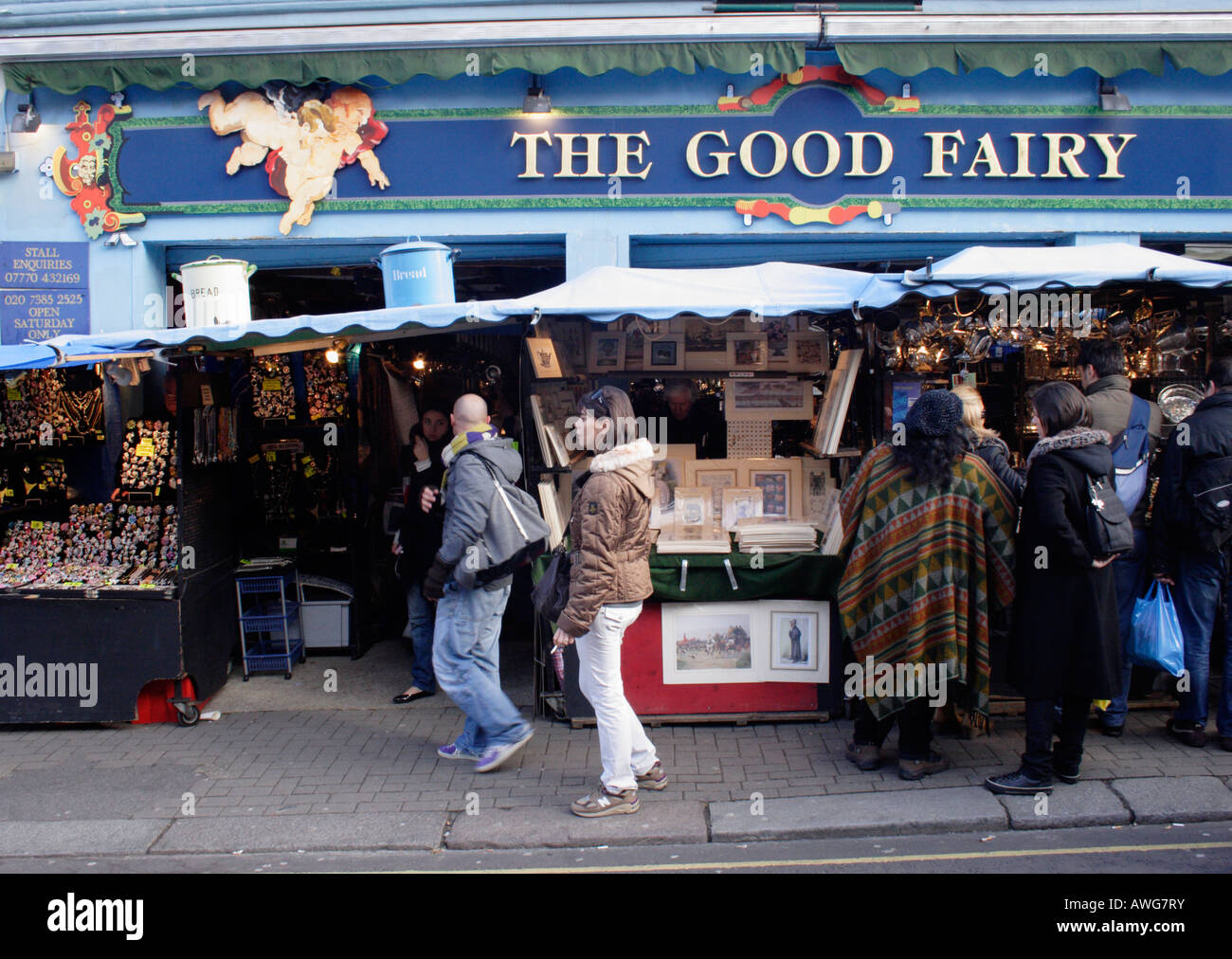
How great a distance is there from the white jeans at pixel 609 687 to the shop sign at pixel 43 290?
5247 millimetres

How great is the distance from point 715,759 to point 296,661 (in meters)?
3.71

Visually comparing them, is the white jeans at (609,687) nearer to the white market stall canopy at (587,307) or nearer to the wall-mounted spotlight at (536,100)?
the white market stall canopy at (587,307)

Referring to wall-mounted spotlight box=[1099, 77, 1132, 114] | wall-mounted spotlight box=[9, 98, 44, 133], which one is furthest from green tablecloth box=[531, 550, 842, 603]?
wall-mounted spotlight box=[9, 98, 44, 133]

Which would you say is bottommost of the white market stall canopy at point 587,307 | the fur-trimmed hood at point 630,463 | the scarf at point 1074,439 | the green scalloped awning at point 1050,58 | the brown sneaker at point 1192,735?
the brown sneaker at point 1192,735

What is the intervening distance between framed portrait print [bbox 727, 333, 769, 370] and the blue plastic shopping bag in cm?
265

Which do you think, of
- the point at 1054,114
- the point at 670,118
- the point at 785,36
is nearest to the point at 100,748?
the point at 670,118

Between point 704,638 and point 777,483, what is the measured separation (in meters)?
1.23

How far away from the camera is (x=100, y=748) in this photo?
5570mm

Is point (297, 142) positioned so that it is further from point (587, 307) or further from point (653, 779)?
point (653, 779)

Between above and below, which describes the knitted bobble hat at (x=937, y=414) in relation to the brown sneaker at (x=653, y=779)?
above

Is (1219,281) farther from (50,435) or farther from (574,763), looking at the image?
(50,435)

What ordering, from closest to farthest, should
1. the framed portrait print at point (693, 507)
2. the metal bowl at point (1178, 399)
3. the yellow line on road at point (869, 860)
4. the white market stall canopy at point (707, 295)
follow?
the yellow line on road at point (869, 860) → the white market stall canopy at point (707, 295) → the framed portrait print at point (693, 507) → the metal bowl at point (1178, 399)

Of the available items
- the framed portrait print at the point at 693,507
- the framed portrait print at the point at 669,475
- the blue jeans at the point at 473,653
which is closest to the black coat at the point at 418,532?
the blue jeans at the point at 473,653

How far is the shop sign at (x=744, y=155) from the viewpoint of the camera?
7.14m
